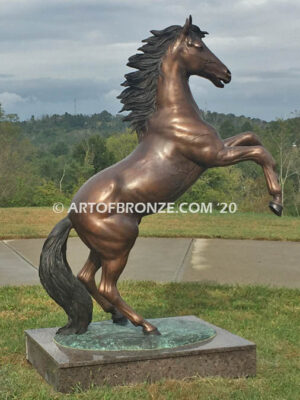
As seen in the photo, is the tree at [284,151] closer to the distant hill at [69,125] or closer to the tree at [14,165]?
the tree at [14,165]

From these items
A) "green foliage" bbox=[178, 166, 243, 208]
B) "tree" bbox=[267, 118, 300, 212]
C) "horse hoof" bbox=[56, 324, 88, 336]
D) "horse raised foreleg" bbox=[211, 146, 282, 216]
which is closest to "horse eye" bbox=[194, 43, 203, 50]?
"horse raised foreleg" bbox=[211, 146, 282, 216]

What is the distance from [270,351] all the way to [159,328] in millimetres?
965

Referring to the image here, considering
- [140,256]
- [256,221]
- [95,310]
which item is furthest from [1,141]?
[95,310]

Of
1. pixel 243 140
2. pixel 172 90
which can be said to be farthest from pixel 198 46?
pixel 243 140

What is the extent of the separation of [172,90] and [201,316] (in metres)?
2.39

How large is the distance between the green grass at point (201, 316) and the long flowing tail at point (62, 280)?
1.60ft

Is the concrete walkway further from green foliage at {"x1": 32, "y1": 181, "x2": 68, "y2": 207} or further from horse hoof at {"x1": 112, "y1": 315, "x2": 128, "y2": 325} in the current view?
green foliage at {"x1": 32, "y1": 181, "x2": 68, "y2": 207}

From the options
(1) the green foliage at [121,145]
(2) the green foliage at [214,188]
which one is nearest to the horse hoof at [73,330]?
(2) the green foliage at [214,188]

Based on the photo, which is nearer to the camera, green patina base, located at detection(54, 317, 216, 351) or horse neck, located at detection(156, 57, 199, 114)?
green patina base, located at detection(54, 317, 216, 351)

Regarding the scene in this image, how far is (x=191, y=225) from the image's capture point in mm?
11016

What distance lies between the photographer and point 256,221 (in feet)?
38.6

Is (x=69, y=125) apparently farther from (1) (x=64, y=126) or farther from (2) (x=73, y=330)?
(2) (x=73, y=330)

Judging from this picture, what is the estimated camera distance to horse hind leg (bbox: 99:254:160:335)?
3.60 meters

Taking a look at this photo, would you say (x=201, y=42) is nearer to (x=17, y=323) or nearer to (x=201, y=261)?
(x=17, y=323)
